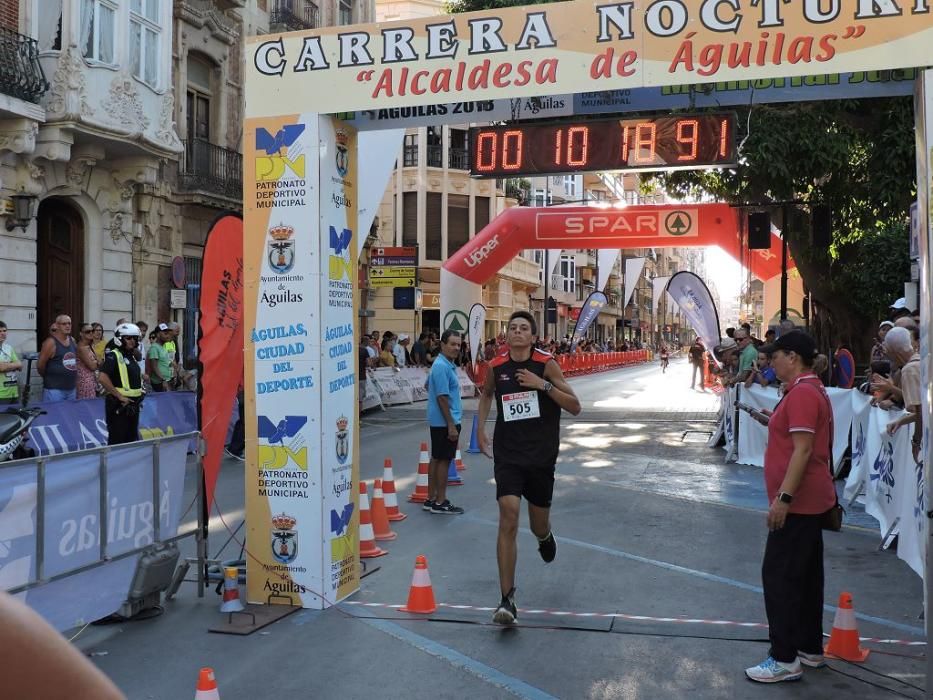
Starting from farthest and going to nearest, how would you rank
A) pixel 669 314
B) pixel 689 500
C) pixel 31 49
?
pixel 669 314
pixel 31 49
pixel 689 500

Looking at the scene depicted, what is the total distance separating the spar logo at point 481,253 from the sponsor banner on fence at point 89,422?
950cm

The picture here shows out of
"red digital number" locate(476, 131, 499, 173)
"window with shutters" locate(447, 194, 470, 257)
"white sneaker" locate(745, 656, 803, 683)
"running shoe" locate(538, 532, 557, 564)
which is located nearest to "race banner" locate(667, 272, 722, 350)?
"red digital number" locate(476, 131, 499, 173)

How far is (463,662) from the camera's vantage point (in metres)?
5.19

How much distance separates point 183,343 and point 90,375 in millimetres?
9166

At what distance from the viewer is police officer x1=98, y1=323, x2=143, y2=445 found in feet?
33.2

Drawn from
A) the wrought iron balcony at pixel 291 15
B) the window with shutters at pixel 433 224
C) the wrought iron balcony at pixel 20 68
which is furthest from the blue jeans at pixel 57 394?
the window with shutters at pixel 433 224

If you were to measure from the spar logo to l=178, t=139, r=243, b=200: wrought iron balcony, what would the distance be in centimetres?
608

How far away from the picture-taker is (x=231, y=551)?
7.93 m

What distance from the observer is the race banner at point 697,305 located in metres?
18.3

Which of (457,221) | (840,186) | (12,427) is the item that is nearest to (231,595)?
(12,427)

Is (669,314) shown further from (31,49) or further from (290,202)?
(290,202)

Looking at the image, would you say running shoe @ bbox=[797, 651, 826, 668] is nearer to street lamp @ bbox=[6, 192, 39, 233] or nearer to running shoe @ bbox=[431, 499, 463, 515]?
running shoe @ bbox=[431, 499, 463, 515]

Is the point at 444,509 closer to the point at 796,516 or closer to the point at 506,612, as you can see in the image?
the point at 506,612

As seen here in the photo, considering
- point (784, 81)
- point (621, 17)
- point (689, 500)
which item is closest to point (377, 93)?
point (621, 17)
